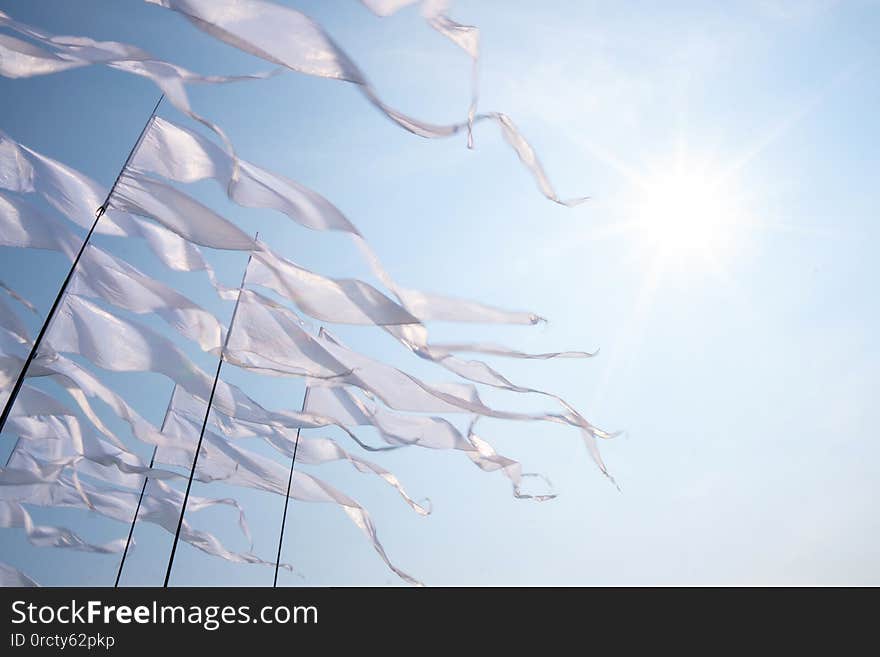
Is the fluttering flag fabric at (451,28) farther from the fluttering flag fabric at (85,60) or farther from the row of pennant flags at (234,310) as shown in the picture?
the fluttering flag fabric at (85,60)

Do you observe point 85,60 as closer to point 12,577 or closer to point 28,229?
point 28,229

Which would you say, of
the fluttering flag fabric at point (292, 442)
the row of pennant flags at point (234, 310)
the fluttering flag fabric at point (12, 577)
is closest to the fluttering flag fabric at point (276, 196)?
the row of pennant flags at point (234, 310)

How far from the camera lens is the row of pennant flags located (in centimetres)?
452

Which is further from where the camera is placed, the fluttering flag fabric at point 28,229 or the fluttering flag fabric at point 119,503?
the fluttering flag fabric at point 119,503

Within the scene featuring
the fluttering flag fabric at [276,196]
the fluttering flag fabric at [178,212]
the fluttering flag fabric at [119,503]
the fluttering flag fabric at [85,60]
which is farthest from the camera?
the fluttering flag fabric at [119,503]

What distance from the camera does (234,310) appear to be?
7305mm

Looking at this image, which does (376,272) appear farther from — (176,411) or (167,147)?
(176,411)

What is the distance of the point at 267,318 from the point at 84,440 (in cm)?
415

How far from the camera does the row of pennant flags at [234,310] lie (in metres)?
4.52

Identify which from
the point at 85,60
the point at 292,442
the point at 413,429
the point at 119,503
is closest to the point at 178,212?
the point at 85,60

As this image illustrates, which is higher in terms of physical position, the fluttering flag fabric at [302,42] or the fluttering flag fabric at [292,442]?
the fluttering flag fabric at [292,442]
